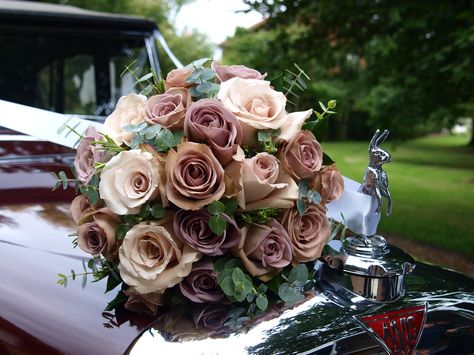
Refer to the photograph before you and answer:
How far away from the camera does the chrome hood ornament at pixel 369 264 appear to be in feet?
5.11

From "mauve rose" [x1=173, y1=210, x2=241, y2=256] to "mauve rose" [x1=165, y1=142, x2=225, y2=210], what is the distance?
0.05m

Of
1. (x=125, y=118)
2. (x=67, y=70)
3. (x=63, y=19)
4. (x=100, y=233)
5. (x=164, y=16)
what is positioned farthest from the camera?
(x=164, y=16)

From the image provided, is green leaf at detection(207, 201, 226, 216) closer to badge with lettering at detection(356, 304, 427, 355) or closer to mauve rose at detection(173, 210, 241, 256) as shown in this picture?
mauve rose at detection(173, 210, 241, 256)

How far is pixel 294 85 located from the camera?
1.75 meters

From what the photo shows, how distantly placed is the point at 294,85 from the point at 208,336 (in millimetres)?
850

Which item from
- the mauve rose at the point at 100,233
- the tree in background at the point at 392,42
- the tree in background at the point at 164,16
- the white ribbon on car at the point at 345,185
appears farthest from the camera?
the tree in background at the point at 164,16

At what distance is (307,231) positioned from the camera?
4.99 feet

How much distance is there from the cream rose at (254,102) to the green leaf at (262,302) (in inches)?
17.8

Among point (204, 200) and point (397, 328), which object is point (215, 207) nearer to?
point (204, 200)

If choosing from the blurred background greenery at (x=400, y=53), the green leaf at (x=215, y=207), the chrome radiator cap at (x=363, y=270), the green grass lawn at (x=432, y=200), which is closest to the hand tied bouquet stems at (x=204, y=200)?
the green leaf at (x=215, y=207)

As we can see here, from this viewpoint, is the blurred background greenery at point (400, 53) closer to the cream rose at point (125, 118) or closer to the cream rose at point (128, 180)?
the cream rose at point (125, 118)

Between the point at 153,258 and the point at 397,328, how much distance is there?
2.28 ft

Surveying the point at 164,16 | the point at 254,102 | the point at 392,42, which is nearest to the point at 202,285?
the point at 254,102

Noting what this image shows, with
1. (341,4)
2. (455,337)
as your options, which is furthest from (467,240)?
(455,337)
